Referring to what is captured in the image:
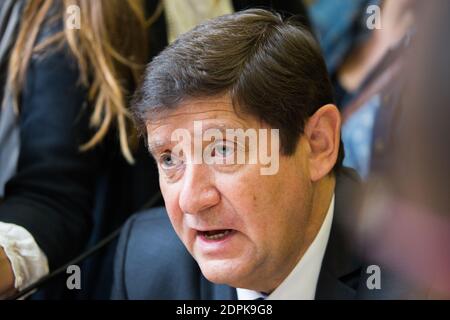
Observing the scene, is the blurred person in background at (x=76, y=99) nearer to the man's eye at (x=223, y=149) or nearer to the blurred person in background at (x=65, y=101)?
the blurred person in background at (x=65, y=101)

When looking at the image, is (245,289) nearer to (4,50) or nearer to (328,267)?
(328,267)

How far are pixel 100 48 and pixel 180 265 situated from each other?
35cm

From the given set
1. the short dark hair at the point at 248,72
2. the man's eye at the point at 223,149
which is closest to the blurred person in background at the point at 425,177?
the short dark hair at the point at 248,72

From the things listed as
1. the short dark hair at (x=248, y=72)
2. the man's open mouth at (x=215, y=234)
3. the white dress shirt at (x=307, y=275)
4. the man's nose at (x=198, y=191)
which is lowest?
the white dress shirt at (x=307, y=275)

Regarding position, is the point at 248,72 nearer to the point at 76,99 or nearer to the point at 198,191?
the point at 198,191

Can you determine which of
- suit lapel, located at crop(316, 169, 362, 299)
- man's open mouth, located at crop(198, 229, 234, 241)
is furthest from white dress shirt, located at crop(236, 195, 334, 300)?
man's open mouth, located at crop(198, 229, 234, 241)

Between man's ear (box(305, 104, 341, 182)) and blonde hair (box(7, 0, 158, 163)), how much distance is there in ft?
0.98

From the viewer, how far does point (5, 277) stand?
1.02 m

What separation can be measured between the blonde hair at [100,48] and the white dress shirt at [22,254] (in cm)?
17

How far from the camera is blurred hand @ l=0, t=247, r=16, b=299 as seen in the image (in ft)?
3.31

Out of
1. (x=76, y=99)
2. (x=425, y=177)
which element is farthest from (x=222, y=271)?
(x=76, y=99)

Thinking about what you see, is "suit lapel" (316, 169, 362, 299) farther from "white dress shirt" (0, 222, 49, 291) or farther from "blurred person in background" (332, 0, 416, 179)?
"white dress shirt" (0, 222, 49, 291)

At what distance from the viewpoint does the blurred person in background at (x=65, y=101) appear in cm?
111
